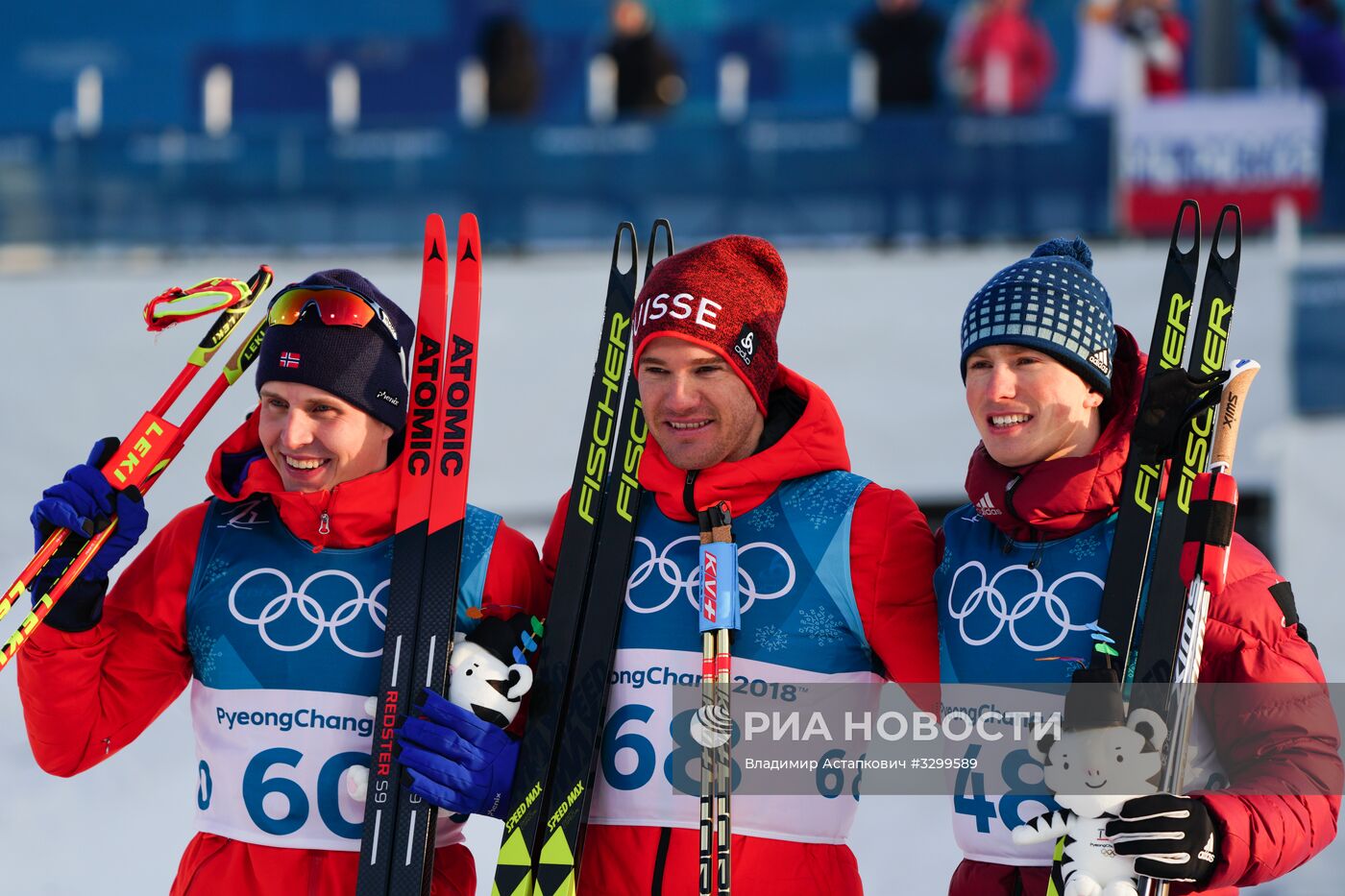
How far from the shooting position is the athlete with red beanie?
2.68m

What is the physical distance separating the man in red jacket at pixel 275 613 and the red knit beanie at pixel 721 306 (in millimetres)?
503

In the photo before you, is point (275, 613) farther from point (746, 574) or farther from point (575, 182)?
point (575, 182)

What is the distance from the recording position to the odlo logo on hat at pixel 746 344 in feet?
9.09

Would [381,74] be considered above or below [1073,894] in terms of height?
above

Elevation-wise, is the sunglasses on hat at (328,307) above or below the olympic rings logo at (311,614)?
above

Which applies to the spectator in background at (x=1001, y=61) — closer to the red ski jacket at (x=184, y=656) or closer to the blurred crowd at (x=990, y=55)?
the blurred crowd at (x=990, y=55)

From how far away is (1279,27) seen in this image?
843 centimetres

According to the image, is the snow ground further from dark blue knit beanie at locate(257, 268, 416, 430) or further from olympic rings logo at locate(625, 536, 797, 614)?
olympic rings logo at locate(625, 536, 797, 614)

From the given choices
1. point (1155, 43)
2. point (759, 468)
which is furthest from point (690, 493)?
point (1155, 43)

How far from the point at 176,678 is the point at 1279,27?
7.39 m

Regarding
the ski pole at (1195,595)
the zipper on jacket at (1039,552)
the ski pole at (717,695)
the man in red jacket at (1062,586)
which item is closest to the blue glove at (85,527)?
the ski pole at (717,695)

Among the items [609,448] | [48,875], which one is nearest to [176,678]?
[609,448]

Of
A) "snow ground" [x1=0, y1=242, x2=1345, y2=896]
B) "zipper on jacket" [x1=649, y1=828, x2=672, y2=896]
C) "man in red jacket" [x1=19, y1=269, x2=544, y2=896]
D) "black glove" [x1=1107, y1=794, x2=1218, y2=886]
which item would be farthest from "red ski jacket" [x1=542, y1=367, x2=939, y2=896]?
"snow ground" [x1=0, y1=242, x2=1345, y2=896]

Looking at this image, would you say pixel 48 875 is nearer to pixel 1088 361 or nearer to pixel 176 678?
pixel 176 678
